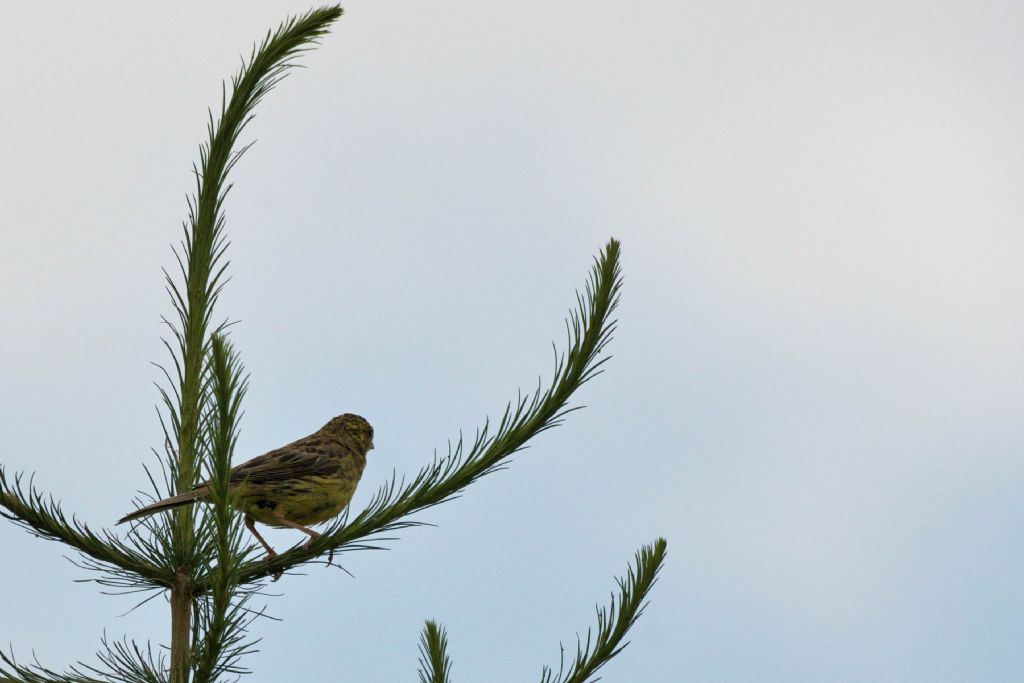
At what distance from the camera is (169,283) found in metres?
4.23

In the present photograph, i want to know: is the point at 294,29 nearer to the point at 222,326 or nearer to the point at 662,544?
the point at 222,326

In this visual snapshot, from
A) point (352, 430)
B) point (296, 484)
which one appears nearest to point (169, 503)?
point (296, 484)

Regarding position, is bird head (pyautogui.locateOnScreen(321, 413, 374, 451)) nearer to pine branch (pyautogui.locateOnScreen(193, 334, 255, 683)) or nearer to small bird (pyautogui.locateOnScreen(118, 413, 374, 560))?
small bird (pyautogui.locateOnScreen(118, 413, 374, 560))

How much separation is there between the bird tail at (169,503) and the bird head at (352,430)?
251cm

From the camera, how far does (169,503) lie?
3.96m

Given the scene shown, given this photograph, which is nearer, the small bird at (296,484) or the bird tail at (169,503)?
the bird tail at (169,503)

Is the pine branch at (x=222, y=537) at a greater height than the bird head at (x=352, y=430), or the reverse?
the bird head at (x=352, y=430)

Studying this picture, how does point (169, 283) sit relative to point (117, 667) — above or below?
above

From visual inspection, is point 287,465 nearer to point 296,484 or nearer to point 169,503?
point 296,484


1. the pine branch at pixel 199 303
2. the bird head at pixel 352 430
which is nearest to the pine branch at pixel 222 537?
the pine branch at pixel 199 303

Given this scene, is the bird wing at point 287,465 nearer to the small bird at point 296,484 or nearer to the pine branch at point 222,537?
the small bird at point 296,484

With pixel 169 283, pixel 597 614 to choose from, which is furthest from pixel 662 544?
pixel 169 283

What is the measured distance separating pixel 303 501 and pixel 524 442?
1.78 metres

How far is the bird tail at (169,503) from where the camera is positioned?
3.94m
